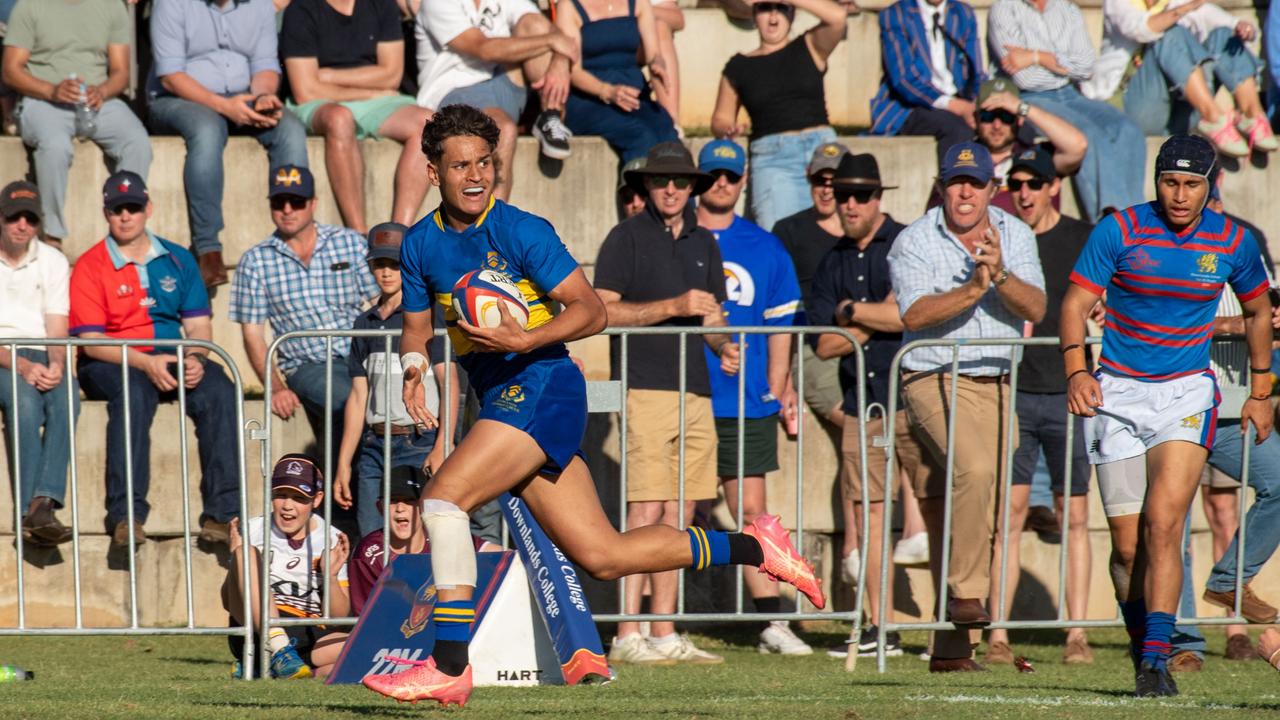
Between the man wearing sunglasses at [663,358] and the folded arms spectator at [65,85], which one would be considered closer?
the man wearing sunglasses at [663,358]

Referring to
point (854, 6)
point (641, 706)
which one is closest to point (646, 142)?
point (854, 6)

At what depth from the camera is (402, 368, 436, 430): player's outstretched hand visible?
6203mm

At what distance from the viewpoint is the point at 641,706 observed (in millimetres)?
6336

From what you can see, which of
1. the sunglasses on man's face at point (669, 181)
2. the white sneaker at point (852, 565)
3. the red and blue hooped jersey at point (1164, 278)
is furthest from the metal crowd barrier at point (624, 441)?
the red and blue hooped jersey at point (1164, 278)

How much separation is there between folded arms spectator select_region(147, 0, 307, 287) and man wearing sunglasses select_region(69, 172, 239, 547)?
579 mm

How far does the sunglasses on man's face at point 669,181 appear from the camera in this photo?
364 inches

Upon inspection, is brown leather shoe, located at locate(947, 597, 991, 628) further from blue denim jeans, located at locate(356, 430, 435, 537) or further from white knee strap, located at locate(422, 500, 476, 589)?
white knee strap, located at locate(422, 500, 476, 589)

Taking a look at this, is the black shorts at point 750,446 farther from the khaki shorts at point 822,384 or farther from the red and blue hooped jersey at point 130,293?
the red and blue hooped jersey at point 130,293

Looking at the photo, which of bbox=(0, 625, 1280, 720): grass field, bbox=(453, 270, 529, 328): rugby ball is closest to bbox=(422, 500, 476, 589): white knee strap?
bbox=(0, 625, 1280, 720): grass field

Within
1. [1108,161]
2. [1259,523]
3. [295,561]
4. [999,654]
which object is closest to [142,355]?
[295,561]

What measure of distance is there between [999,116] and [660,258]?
2.88 metres

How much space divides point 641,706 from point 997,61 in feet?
22.4

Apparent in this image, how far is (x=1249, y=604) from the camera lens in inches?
332

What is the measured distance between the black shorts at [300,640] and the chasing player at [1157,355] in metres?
3.81
